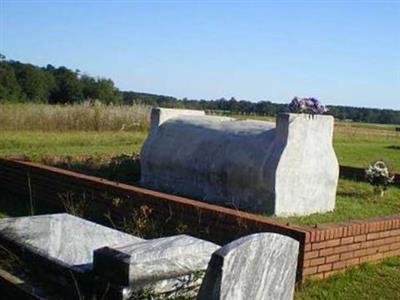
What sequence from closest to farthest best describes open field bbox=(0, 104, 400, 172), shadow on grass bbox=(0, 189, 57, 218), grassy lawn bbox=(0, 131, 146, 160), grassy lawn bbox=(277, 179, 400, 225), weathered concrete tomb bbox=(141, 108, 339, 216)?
grassy lawn bbox=(277, 179, 400, 225) < weathered concrete tomb bbox=(141, 108, 339, 216) < shadow on grass bbox=(0, 189, 57, 218) < grassy lawn bbox=(0, 131, 146, 160) < open field bbox=(0, 104, 400, 172)

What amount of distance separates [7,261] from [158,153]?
4.63 m

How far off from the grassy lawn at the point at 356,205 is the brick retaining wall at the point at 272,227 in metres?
0.56

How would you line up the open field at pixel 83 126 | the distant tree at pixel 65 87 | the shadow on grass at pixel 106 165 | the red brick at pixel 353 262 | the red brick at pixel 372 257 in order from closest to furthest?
the red brick at pixel 353 262 → the red brick at pixel 372 257 → the shadow on grass at pixel 106 165 → the open field at pixel 83 126 → the distant tree at pixel 65 87

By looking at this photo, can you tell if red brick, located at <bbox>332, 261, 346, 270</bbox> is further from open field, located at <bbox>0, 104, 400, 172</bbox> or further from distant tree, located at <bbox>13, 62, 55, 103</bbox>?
distant tree, located at <bbox>13, 62, 55, 103</bbox>

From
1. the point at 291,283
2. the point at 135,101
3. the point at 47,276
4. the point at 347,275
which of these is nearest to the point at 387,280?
the point at 347,275

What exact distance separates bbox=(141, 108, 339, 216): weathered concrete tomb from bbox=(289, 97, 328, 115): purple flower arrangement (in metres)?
0.11

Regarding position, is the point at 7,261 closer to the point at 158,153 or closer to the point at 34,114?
the point at 158,153

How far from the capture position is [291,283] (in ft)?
13.7

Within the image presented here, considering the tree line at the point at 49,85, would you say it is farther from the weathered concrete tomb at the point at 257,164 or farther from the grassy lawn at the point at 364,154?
the weathered concrete tomb at the point at 257,164

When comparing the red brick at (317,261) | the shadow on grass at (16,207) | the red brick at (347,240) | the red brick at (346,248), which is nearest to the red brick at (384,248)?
the red brick at (346,248)

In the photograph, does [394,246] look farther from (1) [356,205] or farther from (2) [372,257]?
(1) [356,205]

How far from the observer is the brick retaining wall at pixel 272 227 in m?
5.84

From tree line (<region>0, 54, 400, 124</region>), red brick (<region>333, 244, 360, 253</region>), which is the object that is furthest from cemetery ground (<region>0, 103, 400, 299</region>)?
tree line (<region>0, 54, 400, 124</region>)

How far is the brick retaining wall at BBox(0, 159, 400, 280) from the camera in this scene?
584 centimetres
